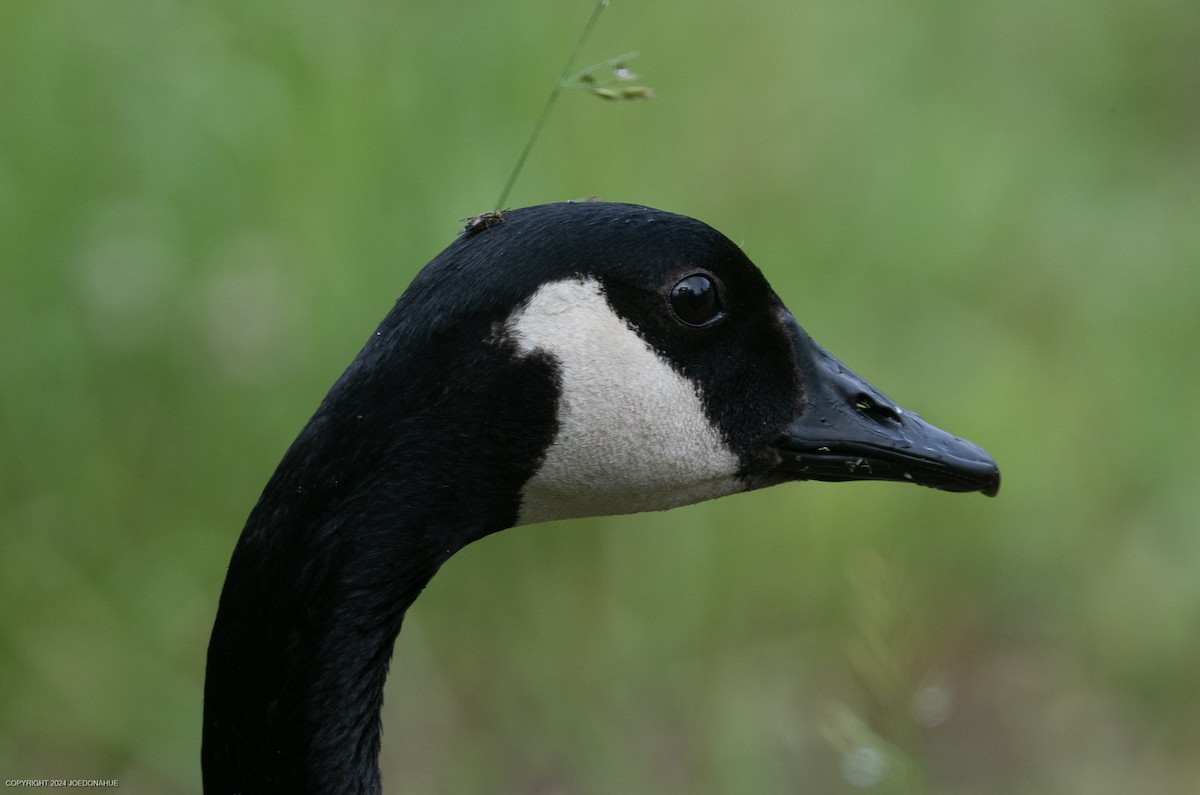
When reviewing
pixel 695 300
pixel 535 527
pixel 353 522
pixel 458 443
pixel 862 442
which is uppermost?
pixel 695 300

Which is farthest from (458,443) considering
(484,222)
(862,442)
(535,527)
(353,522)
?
(535,527)

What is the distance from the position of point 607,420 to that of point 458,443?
0.26 metres

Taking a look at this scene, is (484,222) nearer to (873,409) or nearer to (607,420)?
(607,420)

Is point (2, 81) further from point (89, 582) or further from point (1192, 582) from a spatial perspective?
point (1192, 582)

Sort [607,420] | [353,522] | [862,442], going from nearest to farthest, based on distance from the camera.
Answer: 1. [353,522]
2. [607,420]
3. [862,442]

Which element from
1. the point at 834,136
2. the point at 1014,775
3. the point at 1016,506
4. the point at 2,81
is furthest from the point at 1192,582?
the point at 2,81

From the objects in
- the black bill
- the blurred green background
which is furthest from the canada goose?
the blurred green background

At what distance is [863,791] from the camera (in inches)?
177

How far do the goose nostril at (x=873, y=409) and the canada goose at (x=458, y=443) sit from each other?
25 cm

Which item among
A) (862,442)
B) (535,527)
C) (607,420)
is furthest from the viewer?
(535,527)

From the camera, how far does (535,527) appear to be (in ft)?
15.1

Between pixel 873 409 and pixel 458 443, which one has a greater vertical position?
pixel 873 409

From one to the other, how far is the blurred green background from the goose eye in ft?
4.70

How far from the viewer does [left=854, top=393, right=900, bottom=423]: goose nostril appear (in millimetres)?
2633
